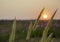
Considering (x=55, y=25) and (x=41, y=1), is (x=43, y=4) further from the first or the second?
(x=55, y=25)

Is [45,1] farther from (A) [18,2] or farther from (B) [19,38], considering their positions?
(B) [19,38]

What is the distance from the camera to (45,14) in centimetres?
76

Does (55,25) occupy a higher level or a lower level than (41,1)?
Answer: lower

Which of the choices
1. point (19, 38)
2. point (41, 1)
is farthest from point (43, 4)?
Answer: point (19, 38)

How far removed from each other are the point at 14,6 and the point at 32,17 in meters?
0.12

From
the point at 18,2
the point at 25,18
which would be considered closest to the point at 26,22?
the point at 25,18

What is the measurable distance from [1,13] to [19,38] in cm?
17

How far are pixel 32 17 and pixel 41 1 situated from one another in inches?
4.3

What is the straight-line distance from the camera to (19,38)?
714 millimetres

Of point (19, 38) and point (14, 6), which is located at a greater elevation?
point (14, 6)

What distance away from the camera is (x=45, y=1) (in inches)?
30.1

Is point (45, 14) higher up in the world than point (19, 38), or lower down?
higher up

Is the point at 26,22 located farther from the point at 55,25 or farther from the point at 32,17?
the point at 55,25

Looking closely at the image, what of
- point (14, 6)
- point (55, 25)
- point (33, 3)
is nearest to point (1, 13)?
point (14, 6)
